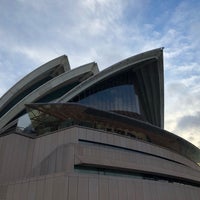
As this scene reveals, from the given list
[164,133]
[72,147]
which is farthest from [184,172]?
[72,147]

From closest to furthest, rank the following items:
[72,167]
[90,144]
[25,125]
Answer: [72,167] < [90,144] < [25,125]

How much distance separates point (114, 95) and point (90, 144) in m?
11.6

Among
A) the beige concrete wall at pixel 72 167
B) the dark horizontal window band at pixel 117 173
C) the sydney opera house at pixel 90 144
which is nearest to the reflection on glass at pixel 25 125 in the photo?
the sydney opera house at pixel 90 144

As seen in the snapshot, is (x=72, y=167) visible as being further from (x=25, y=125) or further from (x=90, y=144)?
(x=25, y=125)

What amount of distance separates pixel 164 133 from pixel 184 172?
3917 mm

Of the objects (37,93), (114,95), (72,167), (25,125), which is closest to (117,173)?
(72,167)

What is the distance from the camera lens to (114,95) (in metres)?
26.6

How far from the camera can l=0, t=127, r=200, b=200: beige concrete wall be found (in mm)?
10391

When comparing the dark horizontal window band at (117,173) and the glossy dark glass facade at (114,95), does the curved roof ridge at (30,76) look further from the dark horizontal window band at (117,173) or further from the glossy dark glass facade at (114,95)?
the dark horizontal window band at (117,173)

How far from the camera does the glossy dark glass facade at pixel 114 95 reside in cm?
2466

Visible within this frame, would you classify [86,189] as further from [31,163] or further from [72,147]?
[31,163]

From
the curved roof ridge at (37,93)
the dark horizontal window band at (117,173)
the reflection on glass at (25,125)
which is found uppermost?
the curved roof ridge at (37,93)

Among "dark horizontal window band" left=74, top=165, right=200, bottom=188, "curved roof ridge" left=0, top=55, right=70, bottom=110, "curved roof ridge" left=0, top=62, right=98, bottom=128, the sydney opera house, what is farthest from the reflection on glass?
"curved roof ridge" left=0, top=55, right=70, bottom=110

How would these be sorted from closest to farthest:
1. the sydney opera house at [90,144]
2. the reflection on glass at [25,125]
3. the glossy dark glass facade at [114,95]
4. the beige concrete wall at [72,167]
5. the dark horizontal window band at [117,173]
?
the beige concrete wall at [72,167], the sydney opera house at [90,144], the dark horizontal window band at [117,173], the reflection on glass at [25,125], the glossy dark glass facade at [114,95]
